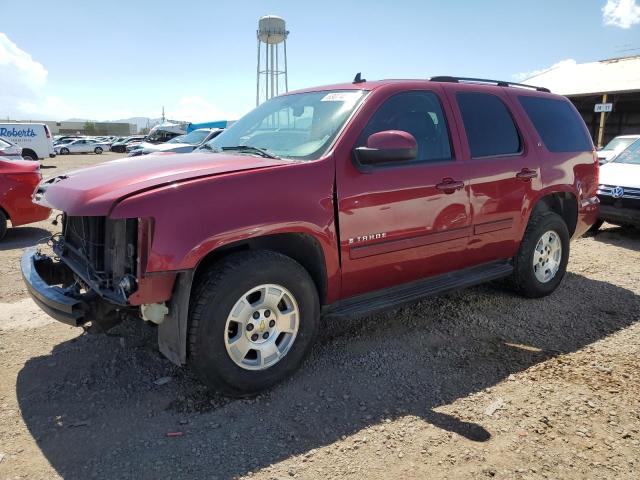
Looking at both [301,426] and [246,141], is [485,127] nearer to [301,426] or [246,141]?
[246,141]

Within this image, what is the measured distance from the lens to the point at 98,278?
2.90m

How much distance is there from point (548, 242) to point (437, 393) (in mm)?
2378

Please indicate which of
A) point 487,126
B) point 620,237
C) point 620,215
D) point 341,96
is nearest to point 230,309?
point 341,96

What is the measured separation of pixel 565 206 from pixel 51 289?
4.66 meters

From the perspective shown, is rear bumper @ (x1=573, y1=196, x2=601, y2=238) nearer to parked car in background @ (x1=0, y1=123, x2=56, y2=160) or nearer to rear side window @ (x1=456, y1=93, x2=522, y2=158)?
rear side window @ (x1=456, y1=93, x2=522, y2=158)

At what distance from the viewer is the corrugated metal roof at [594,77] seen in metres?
22.4

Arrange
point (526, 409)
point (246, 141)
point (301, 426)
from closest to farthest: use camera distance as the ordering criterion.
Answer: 1. point (301, 426)
2. point (526, 409)
3. point (246, 141)

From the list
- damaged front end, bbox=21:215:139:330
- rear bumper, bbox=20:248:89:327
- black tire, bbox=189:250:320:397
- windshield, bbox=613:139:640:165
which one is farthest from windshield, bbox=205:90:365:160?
windshield, bbox=613:139:640:165

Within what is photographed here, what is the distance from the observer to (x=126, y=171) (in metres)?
3.00

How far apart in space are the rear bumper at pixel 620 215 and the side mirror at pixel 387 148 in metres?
5.34

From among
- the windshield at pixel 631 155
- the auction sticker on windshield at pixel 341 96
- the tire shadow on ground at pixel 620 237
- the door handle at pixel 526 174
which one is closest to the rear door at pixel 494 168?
the door handle at pixel 526 174

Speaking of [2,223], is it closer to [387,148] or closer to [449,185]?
[387,148]

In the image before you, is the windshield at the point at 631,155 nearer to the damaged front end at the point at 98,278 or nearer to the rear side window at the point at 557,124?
the rear side window at the point at 557,124

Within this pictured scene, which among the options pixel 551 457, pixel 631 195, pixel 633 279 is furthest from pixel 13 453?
pixel 631 195
